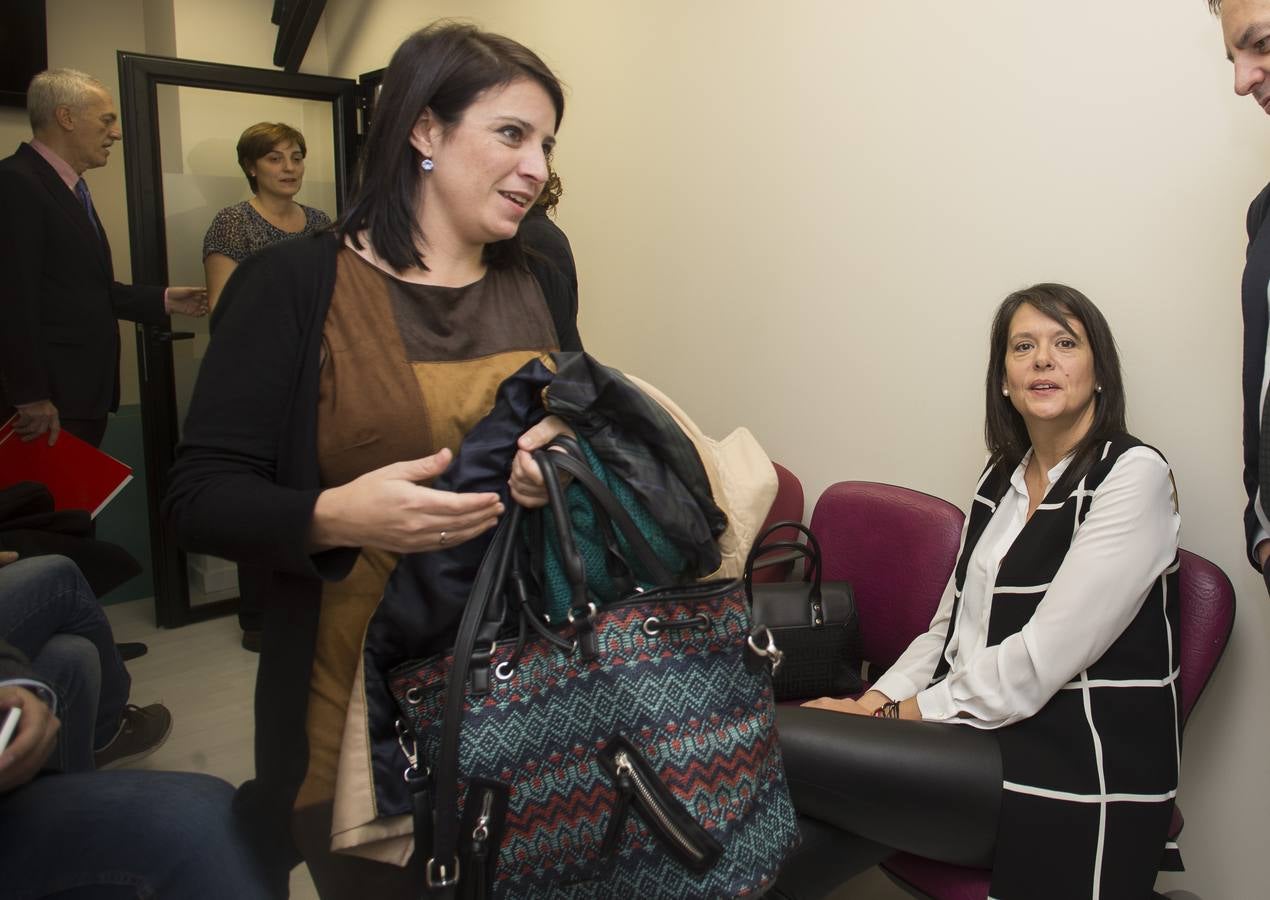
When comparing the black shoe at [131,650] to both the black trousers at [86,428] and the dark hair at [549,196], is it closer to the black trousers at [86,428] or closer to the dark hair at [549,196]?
the black trousers at [86,428]

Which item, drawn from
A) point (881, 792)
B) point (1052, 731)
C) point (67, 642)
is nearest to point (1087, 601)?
point (1052, 731)

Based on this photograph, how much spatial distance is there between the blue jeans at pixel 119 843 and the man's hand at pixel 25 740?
46mm

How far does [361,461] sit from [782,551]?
60.1 inches

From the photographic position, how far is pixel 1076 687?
1607 mm

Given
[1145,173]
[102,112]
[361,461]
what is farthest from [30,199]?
[1145,173]

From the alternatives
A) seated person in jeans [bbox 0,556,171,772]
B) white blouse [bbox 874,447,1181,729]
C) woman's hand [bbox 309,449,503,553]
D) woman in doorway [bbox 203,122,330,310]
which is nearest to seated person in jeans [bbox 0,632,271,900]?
woman's hand [bbox 309,449,503,553]

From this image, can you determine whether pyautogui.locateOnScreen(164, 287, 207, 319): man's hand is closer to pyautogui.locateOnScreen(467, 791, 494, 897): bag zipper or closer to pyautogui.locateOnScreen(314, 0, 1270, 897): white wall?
pyautogui.locateOnScreen(314, 0, 1270, 897): white wall

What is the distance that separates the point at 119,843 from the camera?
1182 millimetres

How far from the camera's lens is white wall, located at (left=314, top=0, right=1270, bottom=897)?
1.85 m

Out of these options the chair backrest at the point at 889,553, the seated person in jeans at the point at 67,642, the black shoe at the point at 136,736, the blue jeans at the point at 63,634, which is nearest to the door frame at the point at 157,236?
the black shoe at the point at 136,736

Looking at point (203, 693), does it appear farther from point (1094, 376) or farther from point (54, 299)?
point (1094, 376)

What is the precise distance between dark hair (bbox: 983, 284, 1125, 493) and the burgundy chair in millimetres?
283

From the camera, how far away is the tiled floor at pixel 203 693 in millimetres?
2772

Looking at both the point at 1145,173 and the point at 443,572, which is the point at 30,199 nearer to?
the point at 443,572
